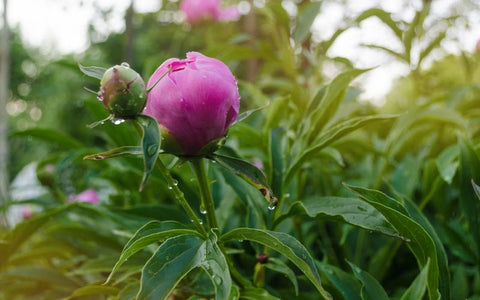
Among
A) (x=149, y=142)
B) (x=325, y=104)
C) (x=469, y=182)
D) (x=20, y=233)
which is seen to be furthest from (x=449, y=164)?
(x=20, y=233)

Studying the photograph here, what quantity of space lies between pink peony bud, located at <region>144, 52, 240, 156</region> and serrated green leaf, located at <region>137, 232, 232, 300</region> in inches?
2.9

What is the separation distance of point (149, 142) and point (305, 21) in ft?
1.83

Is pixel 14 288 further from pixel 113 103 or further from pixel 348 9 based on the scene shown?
pixel 348 9

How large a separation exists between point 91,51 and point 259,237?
10.2 metres

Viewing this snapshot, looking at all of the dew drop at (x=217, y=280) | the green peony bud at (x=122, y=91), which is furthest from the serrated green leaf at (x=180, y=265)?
the green peony bud at (x=122, y=91)

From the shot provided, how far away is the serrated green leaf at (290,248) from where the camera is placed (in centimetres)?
37

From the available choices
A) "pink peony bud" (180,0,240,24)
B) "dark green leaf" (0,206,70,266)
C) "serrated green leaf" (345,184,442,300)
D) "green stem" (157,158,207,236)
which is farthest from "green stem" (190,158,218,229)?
"pink peony bud" (180,0,240,24)

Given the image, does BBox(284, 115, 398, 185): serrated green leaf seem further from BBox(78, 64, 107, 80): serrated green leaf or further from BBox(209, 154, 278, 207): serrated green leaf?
BBox(78, 64, 107, 80): serrated green leaf

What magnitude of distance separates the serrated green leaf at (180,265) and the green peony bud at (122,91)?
0.10m

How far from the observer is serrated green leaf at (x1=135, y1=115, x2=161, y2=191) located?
0.34 m

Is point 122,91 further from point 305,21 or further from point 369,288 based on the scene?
point 305,21

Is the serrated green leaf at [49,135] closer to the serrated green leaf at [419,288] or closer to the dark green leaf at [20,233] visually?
the dark green leaf at [20,233]

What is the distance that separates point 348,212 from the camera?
0.46 metres

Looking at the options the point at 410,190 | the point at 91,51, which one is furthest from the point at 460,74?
the point at 91,51
